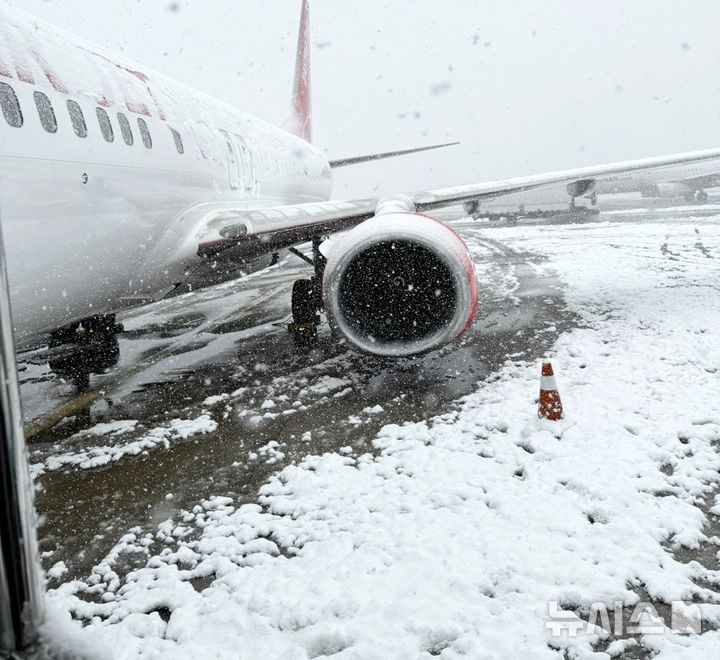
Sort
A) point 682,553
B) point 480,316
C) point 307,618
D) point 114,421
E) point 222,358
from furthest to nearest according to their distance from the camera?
point 480,316 < point 222,358 < point 114,421 < point 682,553 < point 307,618

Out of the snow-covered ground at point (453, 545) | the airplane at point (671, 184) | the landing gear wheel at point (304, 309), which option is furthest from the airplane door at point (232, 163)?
the airplane at point (671, 184)

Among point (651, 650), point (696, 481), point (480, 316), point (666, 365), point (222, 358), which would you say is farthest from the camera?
point (480, 316)

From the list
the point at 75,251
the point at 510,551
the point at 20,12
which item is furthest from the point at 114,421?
the point at 510,551

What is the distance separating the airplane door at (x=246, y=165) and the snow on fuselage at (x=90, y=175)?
2.46ft

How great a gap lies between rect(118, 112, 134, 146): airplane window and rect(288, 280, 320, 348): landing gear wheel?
11.3 feet

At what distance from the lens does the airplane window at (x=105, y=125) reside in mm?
4570

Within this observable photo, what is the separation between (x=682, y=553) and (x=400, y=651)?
154 centimetres

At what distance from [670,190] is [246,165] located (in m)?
37.9

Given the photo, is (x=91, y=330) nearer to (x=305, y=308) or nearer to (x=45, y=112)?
(x=305, y=308)

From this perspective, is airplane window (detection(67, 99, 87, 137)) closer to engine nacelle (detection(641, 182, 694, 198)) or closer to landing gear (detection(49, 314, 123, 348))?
landing gear (detection(49, 314, 123, 348))

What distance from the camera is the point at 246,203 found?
7.57 m

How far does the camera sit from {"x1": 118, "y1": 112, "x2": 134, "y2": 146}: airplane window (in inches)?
A: 191

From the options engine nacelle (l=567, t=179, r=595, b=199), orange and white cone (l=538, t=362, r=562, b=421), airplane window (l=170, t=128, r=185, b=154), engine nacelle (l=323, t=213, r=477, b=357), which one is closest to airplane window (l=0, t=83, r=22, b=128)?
airplane window (l=170, t=128, r=185, b=154)

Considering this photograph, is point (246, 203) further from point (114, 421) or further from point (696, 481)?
point (696, 481)
